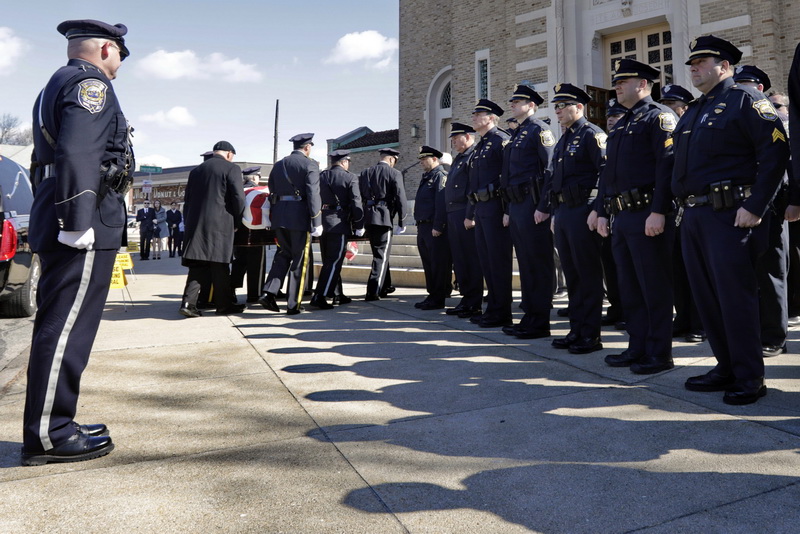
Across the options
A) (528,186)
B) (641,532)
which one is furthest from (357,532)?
(528,186)

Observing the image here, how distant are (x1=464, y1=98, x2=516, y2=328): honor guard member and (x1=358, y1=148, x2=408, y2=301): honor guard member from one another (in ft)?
8.51

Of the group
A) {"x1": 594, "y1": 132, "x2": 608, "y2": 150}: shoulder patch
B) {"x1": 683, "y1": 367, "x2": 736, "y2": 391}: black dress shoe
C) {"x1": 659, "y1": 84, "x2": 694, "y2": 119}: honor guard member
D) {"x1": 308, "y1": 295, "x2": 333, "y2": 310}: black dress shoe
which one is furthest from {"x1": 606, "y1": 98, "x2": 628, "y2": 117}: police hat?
{"x1": 308, "y1": 295, "x2": 333, "y2": 310}: black dress shoe

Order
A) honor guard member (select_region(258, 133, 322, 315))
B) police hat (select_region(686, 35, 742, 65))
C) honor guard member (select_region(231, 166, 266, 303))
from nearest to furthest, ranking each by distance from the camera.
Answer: police hat (select_region(686, 35, 742, 65)), honor guard member (select_region(258, 133, 322, 315)), honor guard member (select_region(231, 166, 266, 303))

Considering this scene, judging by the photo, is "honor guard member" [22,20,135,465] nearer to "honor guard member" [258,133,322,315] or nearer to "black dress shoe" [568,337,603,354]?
"black dress shoe" [568,337,603,354]

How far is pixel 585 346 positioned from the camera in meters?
5.34

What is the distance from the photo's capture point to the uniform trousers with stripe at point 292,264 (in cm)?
820

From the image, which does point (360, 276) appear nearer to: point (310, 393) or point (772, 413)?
point (310, 393)

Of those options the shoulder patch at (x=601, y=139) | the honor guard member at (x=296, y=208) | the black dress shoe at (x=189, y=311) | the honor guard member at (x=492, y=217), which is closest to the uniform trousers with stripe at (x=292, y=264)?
the honor guard member at (x=296, y=208)

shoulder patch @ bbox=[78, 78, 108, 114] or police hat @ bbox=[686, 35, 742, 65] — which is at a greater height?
police hat @ bbox=[686, 35, 742, 65]

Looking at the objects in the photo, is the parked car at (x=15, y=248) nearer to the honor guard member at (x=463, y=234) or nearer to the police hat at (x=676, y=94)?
the honor guard member at (x=463, y=234)

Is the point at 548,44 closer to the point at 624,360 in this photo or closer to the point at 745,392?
the point at 624,360

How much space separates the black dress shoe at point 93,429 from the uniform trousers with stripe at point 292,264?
4806mm

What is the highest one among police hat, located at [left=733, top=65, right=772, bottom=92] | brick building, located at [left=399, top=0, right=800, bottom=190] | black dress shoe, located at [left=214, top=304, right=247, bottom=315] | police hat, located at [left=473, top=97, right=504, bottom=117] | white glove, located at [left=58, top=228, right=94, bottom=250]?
brick building, located at [left=399, top=0, right=800, bottom=190]

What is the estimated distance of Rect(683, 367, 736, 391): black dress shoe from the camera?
13.3 ft
